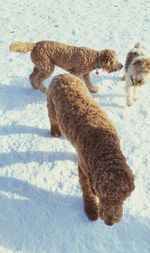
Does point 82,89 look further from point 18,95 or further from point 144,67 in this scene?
point 18,95

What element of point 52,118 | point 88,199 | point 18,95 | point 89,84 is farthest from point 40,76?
point 88,199

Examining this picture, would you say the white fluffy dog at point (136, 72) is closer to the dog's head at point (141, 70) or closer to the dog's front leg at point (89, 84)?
the dog's head at point (141, 70)

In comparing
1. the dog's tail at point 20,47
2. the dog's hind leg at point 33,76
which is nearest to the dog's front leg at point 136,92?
the dog's hind leg at point 33,76

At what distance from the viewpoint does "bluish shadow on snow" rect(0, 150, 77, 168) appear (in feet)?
19.0

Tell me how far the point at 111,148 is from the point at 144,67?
2476 mm

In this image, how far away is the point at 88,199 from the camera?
489 cm

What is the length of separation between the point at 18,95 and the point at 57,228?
9.85ft

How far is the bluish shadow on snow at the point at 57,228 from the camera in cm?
471

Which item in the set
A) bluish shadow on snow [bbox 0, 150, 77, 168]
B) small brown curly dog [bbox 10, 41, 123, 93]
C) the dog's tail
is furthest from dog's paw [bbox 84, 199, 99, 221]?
the dog's tail

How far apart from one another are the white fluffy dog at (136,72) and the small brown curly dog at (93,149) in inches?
55.9

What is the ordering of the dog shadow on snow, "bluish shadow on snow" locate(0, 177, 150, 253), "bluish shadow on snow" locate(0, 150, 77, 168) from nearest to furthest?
1. "bluish shadow on snow" locate(0, 177, 150, 253)
2. "bluish shadow on snow" locate(0, 150, 77, 168)
3. the dog shadow on snow

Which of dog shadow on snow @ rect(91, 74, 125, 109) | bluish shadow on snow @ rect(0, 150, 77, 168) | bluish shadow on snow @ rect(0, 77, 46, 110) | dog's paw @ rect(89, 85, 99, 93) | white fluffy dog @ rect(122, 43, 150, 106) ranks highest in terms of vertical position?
white fluffy dog @ rect(122, 43, 150, 106)

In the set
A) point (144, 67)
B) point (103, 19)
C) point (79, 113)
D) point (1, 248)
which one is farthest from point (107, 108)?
point (103, 19)

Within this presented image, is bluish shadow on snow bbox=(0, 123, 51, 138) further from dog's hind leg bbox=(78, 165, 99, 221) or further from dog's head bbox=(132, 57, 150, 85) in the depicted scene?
dog's head bbox=(132, 57, 150, 85)
